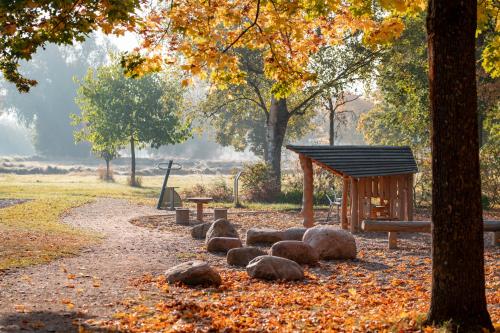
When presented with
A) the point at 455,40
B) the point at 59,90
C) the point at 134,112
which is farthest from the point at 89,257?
the point at 59,90

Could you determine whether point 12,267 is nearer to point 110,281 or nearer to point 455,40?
point 110,281

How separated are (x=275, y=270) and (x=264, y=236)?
14.8 feet

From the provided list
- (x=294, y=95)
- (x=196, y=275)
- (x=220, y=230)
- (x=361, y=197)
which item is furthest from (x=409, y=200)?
(x=294, y=95)

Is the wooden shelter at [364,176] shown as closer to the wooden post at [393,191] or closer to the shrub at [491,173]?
the wooden post at [393,191]

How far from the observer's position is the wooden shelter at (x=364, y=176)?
1789 centimetres

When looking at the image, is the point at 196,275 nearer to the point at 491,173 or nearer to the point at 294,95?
the point at 491,173

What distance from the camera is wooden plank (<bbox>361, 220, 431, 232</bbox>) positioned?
1348 cm

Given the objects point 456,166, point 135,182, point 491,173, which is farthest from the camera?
point 135,182

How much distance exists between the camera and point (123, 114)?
145 feet

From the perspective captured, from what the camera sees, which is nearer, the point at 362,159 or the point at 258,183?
the point at 362,159

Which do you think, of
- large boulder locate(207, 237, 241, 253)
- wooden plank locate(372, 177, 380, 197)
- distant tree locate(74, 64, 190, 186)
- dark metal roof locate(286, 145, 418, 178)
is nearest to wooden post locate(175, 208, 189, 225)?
dark metal roof locate(286, 145, 418, 178)

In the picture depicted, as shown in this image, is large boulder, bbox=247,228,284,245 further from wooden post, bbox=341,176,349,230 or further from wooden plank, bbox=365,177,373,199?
wooden plank, bbox=365,177,373,199

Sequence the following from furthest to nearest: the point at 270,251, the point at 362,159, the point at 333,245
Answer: the point at 362,159, the point at 333,245, the point at 270,251

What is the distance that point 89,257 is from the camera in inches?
518
